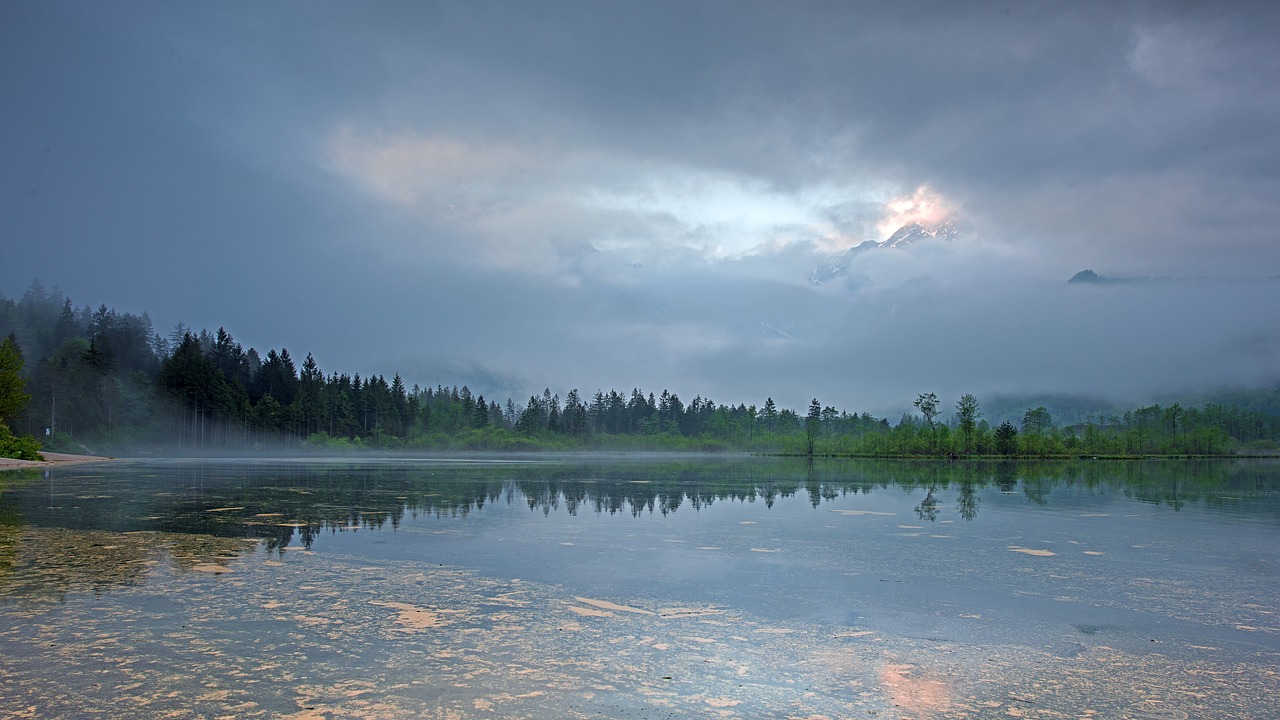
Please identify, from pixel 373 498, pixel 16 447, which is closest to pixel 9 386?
pixel 16 447

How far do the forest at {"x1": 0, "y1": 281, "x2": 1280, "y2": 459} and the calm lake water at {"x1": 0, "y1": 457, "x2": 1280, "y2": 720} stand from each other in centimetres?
5268

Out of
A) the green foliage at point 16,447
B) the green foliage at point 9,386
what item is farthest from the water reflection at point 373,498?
the green foliage at point 9,386

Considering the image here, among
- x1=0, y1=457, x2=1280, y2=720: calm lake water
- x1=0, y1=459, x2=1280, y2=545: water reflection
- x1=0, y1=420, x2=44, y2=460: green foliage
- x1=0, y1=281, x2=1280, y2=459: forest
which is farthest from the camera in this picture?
x1=0, y1=281, x2=1280, y2=459: forest

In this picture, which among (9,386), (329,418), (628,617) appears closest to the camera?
Answer: (628,617)

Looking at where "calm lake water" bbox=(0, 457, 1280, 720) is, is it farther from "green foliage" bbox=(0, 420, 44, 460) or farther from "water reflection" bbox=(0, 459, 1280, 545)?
"green foliage" bbox=(0, 420, 44, 460)

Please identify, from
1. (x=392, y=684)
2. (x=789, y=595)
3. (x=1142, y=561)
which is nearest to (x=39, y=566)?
(x=392, y=684)

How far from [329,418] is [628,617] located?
136 m

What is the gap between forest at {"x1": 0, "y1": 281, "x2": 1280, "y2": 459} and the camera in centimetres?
8800

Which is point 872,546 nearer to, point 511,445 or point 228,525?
point 228,525

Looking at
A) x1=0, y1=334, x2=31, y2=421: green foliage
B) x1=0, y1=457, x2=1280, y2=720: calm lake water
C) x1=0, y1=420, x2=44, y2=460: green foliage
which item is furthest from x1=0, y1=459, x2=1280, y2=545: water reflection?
x1=0, y1=334, x2=31, y2=421: green foliage

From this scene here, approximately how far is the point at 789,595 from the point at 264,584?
7711 mm

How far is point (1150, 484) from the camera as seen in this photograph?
40.8 meters

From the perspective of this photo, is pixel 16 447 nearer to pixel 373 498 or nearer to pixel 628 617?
pixel 373 498

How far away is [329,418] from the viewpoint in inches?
5271
